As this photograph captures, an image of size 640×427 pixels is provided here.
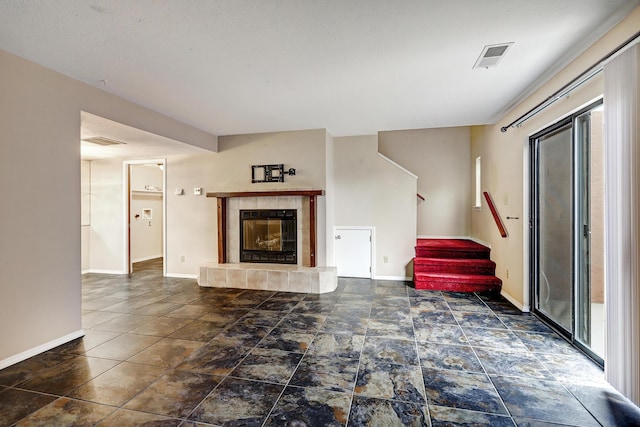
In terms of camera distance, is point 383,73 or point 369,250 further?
point 369,250

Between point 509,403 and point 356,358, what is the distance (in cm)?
108

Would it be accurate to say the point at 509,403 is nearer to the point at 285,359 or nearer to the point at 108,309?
the point at 285,359

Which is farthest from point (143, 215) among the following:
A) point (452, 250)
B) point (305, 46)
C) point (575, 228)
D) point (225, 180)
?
point (575, 228)

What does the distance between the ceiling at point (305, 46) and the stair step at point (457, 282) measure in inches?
96.8

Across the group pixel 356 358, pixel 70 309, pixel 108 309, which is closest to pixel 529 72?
pixel 356 358

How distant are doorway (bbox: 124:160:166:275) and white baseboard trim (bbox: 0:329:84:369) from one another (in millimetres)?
3617

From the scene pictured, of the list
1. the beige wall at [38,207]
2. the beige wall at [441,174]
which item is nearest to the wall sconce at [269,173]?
the beige wall at [38,207]

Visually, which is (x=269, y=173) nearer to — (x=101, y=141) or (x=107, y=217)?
(x=101, y=141)

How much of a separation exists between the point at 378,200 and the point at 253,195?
7.11 feet

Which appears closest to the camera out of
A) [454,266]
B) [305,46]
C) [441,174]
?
[305,46]

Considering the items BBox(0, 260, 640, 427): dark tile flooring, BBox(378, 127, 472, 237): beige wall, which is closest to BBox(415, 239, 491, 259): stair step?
BBox(378, 127, 472, 237): beige wall

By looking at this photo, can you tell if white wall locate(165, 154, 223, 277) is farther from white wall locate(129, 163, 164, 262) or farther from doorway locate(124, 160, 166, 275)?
white wall locate(129, 163, 164, 262)

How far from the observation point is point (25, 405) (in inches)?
76.0

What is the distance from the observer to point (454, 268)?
4.86 metres
